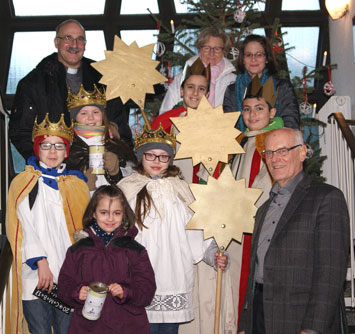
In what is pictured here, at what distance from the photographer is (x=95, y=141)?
15.6 ft

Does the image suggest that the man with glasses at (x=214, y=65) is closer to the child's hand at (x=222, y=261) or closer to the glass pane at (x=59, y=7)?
the child's hand at (x=222, y=261)

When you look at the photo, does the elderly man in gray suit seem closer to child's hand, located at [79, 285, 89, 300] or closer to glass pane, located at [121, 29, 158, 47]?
child's hand, located at [79, 285, 89, 300]

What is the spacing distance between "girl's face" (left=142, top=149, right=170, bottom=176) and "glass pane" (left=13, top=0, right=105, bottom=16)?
6.21 metres

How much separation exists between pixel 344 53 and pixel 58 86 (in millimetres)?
4975

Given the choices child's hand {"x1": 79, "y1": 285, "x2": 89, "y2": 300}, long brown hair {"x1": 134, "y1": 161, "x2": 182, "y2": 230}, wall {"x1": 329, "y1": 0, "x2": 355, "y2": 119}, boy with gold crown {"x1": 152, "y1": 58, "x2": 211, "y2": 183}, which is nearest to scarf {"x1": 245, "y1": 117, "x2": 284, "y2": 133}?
boy with gold crown {"x1": 152, "y1": 58, "x2": 211, "y2": 183}

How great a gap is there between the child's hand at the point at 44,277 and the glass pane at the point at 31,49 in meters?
6.51

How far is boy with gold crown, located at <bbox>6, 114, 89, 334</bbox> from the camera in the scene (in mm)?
4047

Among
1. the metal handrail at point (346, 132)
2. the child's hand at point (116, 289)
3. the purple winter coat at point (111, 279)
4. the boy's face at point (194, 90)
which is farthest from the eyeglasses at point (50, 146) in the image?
the metal handrail at point (346, 132)

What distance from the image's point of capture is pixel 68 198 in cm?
425

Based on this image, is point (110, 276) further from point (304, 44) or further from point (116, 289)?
point (304, 44)

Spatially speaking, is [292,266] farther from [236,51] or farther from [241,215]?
[236,51]

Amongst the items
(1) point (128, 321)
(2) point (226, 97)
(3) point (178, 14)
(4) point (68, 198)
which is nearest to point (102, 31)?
(3) point (178, 14)

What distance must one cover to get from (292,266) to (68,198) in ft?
5.16

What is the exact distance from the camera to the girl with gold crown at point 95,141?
15.3 ft
